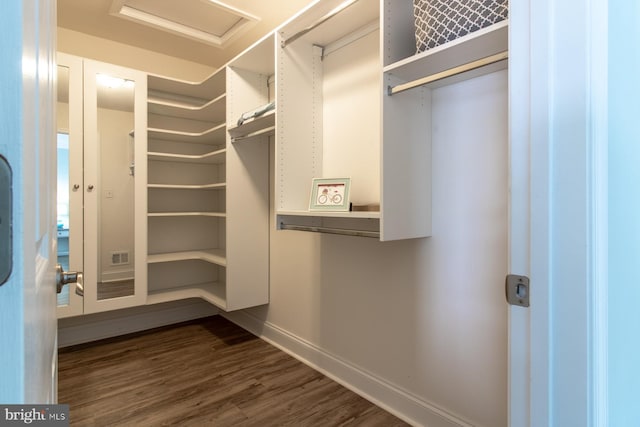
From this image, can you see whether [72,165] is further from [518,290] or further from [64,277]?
[518,290]

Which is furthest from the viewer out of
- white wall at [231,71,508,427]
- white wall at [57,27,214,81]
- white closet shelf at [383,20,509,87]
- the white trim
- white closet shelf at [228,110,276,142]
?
white wall at [57,27,214,81]

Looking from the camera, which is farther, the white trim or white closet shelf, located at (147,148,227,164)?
white closet shelf, located at (147,148,227,164)

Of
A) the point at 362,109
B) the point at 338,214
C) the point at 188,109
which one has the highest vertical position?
the point at 188,109

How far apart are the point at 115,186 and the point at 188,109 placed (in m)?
0.94

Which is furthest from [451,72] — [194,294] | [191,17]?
[194,294]

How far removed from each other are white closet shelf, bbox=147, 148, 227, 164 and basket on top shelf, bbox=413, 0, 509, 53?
6.15ft

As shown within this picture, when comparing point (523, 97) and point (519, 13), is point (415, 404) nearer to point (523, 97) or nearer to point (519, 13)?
point (523, 97)

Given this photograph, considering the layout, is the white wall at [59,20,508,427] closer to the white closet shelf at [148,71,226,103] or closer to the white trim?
the white trim

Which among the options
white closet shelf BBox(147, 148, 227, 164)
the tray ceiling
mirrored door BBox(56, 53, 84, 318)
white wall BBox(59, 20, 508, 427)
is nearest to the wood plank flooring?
white wall BBox(59, 20, 508, 427)

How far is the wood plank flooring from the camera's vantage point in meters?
1.86

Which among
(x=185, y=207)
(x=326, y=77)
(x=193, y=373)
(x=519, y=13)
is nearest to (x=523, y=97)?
(x=519, y=13)

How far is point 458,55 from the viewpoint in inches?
53.4

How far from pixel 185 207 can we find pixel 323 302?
184 centimetres

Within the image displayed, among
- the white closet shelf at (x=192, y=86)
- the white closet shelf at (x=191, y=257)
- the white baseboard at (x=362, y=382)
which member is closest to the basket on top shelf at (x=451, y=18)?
the white baseboard at (x=362, y=382)
